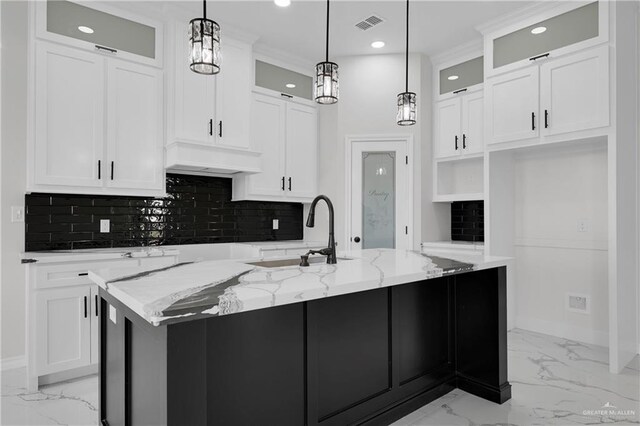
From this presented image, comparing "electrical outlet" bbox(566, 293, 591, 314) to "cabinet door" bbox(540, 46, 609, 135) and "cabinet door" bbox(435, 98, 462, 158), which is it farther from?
"cabinet door" bbox(435, 98, 462, 158)

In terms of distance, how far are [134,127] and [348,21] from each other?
91.3 inches

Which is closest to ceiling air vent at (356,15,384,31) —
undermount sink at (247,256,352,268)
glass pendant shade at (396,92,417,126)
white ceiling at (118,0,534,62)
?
white ceiling at (118,0,534,62)

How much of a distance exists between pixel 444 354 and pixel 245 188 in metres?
2.66

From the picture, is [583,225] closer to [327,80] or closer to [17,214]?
[327,80]

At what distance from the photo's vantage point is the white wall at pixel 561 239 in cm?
362

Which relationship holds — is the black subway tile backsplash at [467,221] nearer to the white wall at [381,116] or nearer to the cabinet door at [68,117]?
the white wall at [381,116]

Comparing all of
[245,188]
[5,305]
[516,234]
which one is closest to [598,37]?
[516,234]

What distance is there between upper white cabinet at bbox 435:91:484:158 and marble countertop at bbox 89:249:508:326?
233 cm

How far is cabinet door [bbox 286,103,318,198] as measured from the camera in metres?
4.70

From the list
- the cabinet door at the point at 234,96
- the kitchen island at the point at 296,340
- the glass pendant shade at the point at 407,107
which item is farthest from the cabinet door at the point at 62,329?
the glass pendant shade at the point at 407,107

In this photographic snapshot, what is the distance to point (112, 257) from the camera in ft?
10.1

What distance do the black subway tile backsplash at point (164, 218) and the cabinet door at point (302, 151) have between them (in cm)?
38

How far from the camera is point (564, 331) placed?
383 centimetres

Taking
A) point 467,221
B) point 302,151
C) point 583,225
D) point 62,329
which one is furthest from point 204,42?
point 467,221
